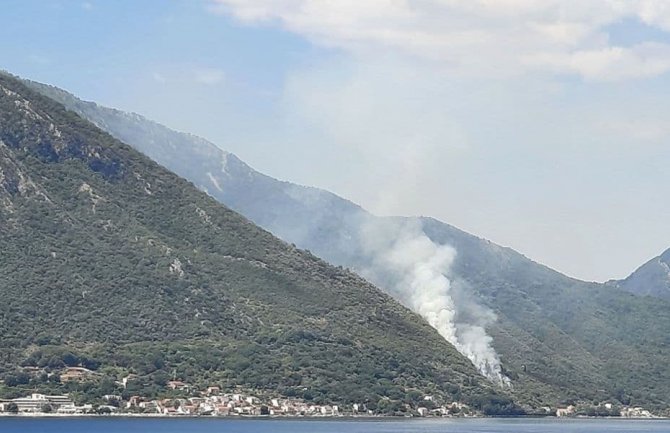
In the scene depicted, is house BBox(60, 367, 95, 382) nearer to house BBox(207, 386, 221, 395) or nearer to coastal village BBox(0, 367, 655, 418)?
coastal village BBox(0, 367, 655, 418)

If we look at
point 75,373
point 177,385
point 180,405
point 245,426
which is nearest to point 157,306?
point 177,385

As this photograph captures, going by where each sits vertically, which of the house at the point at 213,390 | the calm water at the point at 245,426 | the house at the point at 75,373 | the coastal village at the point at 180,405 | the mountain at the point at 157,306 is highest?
the mountain at the point at 157,306

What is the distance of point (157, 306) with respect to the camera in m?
172

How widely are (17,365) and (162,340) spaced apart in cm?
1850

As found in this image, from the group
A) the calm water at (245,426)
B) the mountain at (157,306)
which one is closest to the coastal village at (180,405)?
the mountain at (157,306)

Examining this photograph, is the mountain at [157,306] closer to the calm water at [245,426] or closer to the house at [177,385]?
the house at [177,385]

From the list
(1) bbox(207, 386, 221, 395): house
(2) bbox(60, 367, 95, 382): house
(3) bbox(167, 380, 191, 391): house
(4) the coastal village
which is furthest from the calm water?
(2) bbox(60, 367, 95, 382): house

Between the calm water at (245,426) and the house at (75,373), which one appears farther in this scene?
the house at (75,373)

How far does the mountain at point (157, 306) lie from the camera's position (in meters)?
161

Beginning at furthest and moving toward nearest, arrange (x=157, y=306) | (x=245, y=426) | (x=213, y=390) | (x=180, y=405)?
(x=157, y=306) → (x=213, y=390) → (x=180, y=405) → (x=245, y=426)

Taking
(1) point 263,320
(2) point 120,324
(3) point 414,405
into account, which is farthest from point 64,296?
(3) point 414,405

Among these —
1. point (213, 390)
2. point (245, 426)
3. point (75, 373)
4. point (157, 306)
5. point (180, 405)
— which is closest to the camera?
point (245, 426)

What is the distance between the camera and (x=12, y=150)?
189m

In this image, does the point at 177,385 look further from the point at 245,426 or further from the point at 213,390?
the point at 245,426
